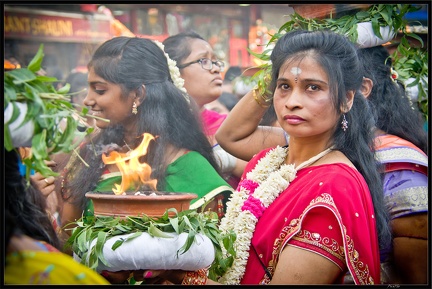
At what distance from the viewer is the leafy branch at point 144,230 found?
2.63m

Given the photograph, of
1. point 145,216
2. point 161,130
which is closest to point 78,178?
point 161,130

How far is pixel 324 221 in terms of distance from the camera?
2754 millimetres

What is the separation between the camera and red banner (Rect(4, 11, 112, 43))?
36.1 feet

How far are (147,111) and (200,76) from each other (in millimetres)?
781

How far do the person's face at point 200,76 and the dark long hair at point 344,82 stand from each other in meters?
1.37

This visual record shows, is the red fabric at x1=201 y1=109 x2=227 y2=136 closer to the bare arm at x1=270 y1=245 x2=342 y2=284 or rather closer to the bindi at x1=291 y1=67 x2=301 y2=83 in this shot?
the bindi at x1=291 y1=67 x2=301 y2=83

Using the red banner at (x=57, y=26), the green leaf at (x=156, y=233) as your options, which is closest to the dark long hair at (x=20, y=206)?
the green leaf at (x=156, y=233)

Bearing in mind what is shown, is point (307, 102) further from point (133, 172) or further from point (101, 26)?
point (101, 26)

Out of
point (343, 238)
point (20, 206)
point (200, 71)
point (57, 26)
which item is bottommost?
point (343, 238)

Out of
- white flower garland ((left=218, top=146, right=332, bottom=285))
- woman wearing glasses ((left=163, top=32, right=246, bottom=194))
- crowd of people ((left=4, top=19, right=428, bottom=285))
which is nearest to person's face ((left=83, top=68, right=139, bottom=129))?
crowd of people ((left=4, top=19, right=428, bottom=285))

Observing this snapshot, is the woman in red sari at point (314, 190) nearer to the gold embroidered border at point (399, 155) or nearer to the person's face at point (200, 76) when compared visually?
the gold embroidered border at point (399, 155)

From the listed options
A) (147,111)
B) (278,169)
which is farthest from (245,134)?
(278,169)

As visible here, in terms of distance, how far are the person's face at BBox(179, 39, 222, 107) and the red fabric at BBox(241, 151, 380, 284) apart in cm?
163

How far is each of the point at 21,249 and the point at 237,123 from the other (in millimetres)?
2138
